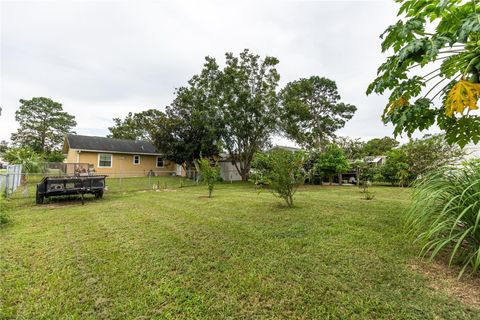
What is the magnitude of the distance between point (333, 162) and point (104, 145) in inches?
831

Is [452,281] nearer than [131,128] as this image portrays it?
Yes

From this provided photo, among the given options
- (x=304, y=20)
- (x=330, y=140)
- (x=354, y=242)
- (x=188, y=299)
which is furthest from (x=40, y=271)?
(x=330, y=140)

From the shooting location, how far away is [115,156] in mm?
21469

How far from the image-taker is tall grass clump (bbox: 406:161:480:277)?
243 centimetres

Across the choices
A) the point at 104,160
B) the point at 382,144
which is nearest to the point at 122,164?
the point at 104,160

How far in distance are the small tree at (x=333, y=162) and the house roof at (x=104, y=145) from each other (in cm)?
1809

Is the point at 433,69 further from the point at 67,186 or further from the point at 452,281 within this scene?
the point at 67,186

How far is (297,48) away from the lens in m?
9.27

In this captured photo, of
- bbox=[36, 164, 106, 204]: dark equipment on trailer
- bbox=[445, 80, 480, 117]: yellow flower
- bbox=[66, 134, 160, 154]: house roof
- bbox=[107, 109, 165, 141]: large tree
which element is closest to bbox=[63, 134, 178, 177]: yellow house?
bbox=[66, 134, 160, 154]: house roof

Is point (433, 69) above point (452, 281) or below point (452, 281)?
above

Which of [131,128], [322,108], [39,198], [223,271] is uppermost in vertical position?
[131,128]

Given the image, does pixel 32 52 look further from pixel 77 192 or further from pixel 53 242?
pixel 53 242

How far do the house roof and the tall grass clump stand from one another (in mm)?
23525

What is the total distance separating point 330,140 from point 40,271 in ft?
74.1
